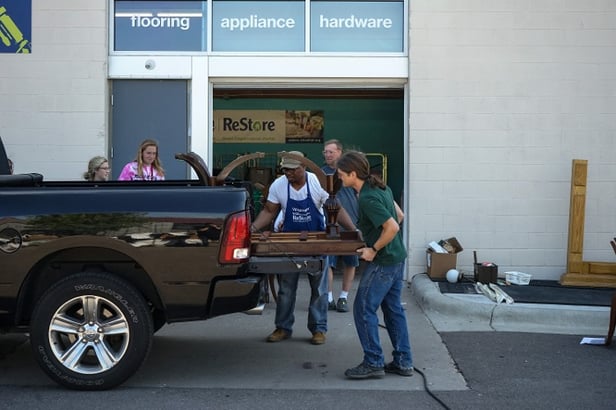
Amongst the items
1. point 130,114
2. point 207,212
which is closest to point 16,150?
point 130,114

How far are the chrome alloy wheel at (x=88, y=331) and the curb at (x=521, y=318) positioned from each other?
343cm

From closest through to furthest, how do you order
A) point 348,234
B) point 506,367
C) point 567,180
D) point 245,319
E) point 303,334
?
point 348,234 < point 506,367 < point 303,334 < point 245,319 < point 567,180

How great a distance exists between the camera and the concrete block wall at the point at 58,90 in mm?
9961

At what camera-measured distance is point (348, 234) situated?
582 cm

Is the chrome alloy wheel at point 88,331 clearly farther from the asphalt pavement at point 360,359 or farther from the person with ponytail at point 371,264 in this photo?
the person with ponytail at point 371,264

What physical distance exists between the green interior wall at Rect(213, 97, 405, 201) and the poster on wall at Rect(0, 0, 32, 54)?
5.59 meters

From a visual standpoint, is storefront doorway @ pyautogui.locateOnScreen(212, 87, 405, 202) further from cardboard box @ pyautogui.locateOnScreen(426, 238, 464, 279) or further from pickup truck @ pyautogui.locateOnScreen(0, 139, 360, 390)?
pickup truck @ pyautogui.locateOnScreen(0, 139, 360, 390)

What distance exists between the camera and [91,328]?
18.2ft

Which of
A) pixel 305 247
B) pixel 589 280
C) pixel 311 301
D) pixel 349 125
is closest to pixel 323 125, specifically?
pixel 349 125

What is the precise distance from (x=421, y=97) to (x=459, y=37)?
0.90 metres

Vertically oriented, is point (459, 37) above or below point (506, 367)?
above

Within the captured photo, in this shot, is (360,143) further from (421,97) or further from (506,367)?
(506,367)

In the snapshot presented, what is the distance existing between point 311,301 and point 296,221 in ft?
2.48

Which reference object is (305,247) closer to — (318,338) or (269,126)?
(318,338)
